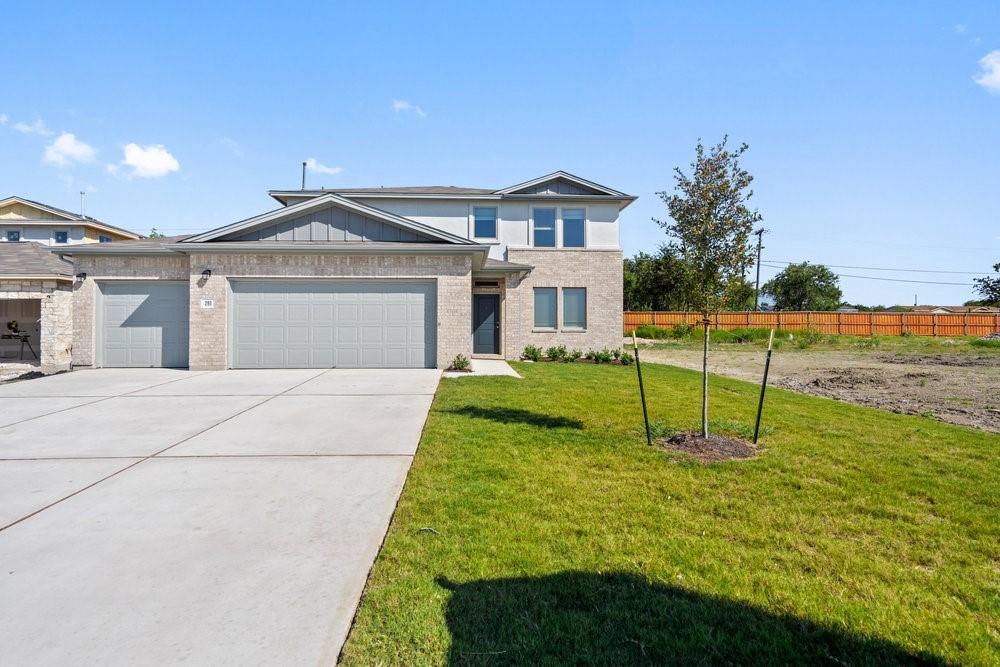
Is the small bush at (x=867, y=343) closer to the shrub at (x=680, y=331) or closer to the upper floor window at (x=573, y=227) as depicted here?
the shrub at (x=680, y=331)

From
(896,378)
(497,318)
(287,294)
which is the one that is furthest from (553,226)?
(896,378)

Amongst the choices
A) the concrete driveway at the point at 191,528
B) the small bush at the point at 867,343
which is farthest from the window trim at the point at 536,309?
the small bush at the point at 867,343

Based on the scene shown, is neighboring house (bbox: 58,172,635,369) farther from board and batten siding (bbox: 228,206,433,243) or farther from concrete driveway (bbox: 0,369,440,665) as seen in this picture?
concrete driveway (bbox: 0,369,440,665)

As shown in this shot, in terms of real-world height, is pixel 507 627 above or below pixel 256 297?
below

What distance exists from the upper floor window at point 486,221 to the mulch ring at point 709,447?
1400 centimetres

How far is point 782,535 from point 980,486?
279 centimetres

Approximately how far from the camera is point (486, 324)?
19.0 metres

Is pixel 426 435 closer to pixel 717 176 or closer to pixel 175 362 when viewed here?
pixel 717 176

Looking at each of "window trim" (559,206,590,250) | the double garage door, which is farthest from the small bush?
the double garage door

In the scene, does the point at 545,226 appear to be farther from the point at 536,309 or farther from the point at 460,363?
the point at 460,363

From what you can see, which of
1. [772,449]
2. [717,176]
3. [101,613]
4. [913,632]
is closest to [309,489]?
[101,613]

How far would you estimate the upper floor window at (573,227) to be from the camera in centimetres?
1922

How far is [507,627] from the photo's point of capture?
2568 mm

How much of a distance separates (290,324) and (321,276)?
1.61m
